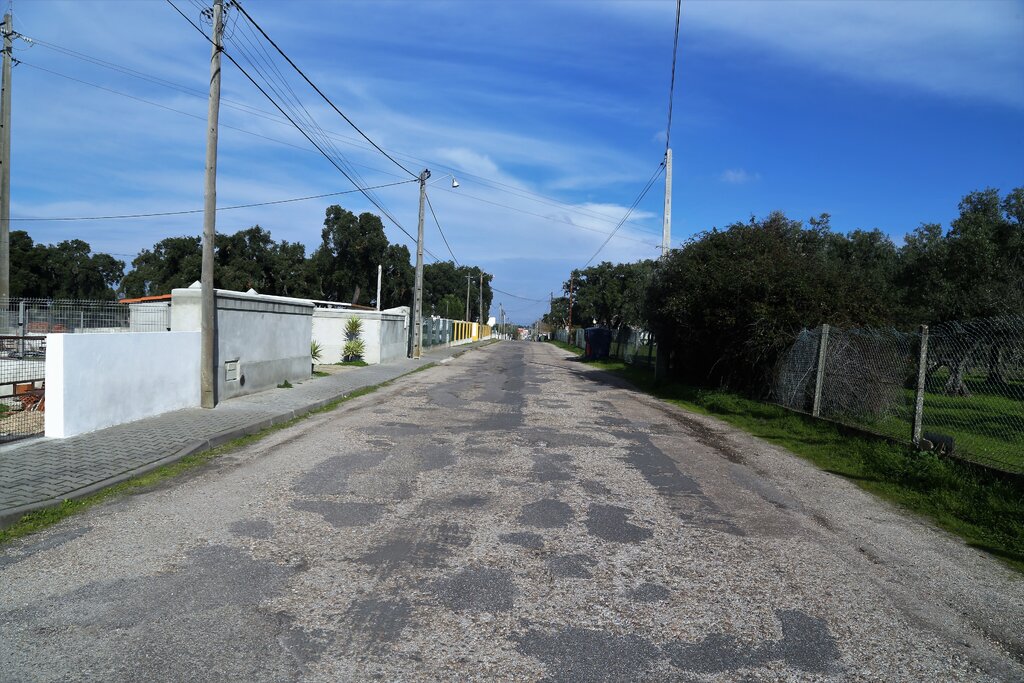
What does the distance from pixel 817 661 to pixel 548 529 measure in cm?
253

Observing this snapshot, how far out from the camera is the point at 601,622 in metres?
4.16

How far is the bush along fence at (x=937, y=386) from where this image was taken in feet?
27.7

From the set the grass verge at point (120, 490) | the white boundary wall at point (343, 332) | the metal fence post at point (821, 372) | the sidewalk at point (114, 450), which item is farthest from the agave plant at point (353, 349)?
the metal fence post at point (821, 372)

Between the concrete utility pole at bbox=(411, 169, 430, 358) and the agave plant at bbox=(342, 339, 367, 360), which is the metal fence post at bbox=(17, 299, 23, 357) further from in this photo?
the concrete utility pole at bbox=(411, 169, 430, 358)

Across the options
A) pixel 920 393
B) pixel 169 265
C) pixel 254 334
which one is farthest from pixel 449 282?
pixel 920 393

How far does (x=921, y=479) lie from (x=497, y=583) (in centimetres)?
598

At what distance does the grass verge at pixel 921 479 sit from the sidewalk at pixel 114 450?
8.12 meters

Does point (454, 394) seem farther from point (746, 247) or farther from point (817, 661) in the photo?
point (817, 661)

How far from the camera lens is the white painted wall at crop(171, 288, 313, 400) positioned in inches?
508

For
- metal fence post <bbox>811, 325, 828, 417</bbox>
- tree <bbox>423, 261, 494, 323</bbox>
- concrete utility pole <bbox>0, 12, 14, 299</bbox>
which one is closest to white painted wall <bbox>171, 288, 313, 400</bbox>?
concrete utility pole <bbox>0, 12, 14, 299</bbox>

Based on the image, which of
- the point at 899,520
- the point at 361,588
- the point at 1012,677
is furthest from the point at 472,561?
the point at 899,520

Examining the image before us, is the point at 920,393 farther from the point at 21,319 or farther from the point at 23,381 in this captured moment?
the point at 21,319

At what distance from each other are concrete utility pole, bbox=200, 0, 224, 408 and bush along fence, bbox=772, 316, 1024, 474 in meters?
10.7

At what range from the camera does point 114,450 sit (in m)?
8.41
